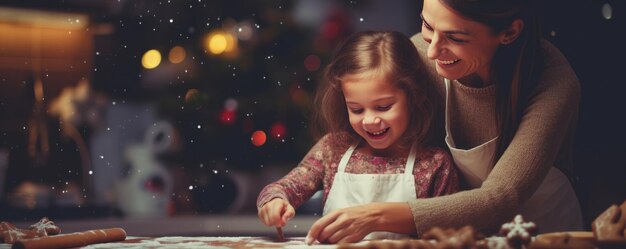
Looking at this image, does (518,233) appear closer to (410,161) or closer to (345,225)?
(345,225)

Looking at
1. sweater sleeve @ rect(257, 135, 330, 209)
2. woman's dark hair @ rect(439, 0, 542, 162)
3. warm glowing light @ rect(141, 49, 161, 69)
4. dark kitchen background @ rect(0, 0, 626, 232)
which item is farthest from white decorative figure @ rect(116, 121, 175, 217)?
woman's dark hair @ rect(439, 0, 542, 162)

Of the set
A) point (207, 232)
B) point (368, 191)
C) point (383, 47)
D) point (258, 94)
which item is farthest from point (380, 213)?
point (207, 232)

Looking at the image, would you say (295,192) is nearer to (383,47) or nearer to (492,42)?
(383,47)

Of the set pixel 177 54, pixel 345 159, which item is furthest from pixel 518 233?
pixel 177 54

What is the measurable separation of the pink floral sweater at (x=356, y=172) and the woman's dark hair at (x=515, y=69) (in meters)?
0.09

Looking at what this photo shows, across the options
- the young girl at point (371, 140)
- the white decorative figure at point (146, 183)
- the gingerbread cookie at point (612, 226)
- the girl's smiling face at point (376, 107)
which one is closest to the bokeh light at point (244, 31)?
the white decorative figure at point (146, 183)

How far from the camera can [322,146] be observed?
1.30 metres

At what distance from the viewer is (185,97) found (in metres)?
2.23

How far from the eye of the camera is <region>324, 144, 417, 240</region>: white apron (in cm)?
121

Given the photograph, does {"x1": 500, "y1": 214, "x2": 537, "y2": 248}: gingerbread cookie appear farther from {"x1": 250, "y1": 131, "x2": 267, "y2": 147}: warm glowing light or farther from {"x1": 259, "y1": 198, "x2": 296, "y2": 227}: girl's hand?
{"x1": 250, "y1": 131, "x2": 267, "y2": 147}: warm glowing light

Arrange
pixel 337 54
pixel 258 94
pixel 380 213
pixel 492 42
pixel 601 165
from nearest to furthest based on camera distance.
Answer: pixel 380 213 → pixel 492 42 → pixel 337 54 → pixel 601 165 → pixel 258 94

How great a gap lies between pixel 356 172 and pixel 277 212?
0.20m

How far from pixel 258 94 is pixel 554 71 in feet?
3.78

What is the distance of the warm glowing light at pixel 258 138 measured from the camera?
2.28m
